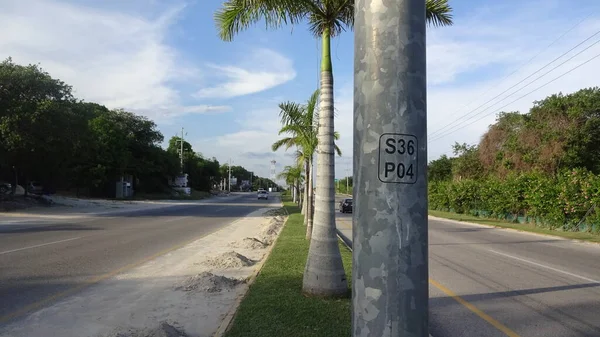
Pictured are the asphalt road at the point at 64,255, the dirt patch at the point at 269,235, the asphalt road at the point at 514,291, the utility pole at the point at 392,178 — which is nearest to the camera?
the utility pole at the point at 392,178

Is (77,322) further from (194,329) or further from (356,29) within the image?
(356,29)

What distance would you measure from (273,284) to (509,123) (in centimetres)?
3488

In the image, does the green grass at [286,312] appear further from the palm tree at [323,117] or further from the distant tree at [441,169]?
the distant tree at [441,169]

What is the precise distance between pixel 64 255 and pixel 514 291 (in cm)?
1025

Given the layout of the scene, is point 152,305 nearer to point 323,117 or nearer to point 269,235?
point 323,117

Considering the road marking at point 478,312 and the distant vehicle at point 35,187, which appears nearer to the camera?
the road marking at point 478,312

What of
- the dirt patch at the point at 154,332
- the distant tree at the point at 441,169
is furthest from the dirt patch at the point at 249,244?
the distant tree at the point at 441,169

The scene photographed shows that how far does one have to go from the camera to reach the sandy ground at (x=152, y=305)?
589 cm

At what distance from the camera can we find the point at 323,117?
8.02 metres

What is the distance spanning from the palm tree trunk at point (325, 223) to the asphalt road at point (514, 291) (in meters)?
1.53

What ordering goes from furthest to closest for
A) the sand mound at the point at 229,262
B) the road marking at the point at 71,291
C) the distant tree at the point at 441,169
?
the distant tree at the point at 441,169
the sand mound at the point at 229,262
the road marking at the point at 71,291

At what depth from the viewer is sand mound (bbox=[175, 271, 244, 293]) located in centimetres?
816

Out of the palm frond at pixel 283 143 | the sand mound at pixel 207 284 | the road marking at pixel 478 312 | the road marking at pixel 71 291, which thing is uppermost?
the palm frond at pixel 283 143

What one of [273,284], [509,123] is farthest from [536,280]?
[509,123]
